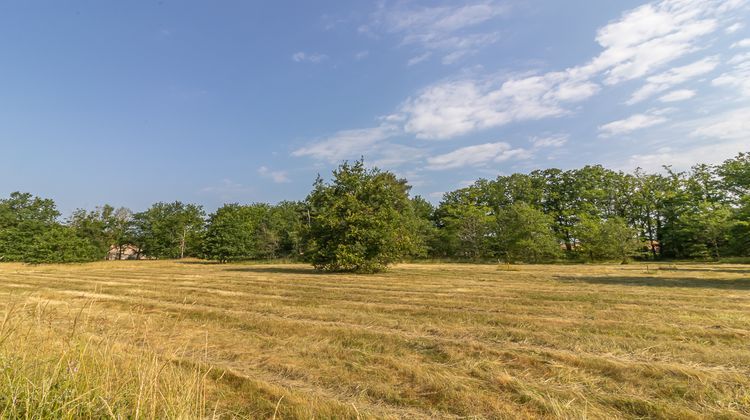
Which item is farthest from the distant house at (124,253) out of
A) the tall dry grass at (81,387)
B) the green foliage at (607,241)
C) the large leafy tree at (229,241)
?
the tall dry grass at (81,387)

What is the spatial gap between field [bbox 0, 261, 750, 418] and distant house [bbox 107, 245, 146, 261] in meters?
68.9

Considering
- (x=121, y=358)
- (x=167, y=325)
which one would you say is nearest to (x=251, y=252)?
(x=167, y=325)

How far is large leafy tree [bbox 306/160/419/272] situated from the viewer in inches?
816

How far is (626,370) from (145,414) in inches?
201

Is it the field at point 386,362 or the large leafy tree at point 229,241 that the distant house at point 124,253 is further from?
the field at point 386,362

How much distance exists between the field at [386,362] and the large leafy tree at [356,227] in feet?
38.9

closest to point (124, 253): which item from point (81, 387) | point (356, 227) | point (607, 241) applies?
point (356, 227)

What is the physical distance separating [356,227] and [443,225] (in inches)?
1538

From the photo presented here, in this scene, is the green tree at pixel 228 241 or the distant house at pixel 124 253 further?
the distant house at pixel 124 253

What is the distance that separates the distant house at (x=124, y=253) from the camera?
63438mm

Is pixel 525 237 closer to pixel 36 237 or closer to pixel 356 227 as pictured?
pixel 356 227

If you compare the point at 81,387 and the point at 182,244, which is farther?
the point at 182,244

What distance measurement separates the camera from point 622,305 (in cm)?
867

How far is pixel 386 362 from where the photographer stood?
468cm
